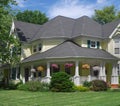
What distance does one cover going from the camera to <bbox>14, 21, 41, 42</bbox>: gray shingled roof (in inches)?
1681

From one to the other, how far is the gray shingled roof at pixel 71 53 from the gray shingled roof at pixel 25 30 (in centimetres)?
551

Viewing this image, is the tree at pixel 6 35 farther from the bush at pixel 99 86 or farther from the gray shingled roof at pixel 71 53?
the bush at pixel 99 86

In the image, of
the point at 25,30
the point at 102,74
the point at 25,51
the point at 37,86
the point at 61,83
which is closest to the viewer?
the point at 61,83

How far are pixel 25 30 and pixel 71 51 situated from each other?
1208cm

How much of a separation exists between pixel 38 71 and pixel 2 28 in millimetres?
8369

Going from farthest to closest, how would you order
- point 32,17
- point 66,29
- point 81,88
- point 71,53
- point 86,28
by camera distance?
point 32,17, point 66,29, point 86,28, point 71,53, point 81,88

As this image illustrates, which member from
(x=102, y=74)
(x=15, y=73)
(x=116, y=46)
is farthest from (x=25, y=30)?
(x=102, y=74)

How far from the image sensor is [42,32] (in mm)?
41281

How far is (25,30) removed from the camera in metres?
44.6

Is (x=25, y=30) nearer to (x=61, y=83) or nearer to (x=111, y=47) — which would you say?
(x=111, y=47)

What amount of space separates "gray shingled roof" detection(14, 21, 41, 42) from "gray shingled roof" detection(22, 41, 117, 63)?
5507 mm

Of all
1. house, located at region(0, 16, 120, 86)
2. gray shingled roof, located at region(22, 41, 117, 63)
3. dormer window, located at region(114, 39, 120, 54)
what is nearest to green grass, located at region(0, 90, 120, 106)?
house, located at region(0, 16, 120, 86)

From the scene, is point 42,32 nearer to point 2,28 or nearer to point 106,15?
point 2,28

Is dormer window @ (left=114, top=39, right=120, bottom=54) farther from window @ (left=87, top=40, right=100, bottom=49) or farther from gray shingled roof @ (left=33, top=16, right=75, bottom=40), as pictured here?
gray shingled roof @ (left=33, top=16, right=75, bottom=40)
